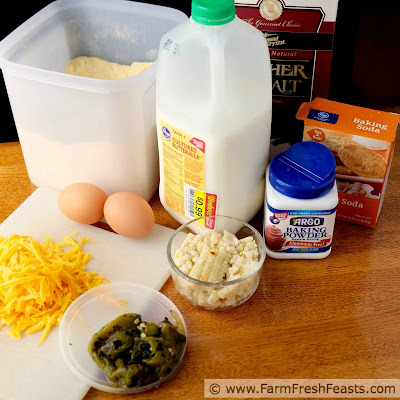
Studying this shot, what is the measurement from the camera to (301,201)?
1.09 metres

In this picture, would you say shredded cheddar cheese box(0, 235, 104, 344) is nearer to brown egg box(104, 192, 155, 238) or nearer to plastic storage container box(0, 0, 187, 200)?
brown egg box(104, 192, 155, 238)

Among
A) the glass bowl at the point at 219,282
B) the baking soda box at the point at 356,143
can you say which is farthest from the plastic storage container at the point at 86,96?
the baking soda box at the point at 356,143

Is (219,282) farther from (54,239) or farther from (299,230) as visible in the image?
(54,239)

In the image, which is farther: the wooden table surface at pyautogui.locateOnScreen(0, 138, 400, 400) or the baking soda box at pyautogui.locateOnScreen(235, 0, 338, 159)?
the baking soda box at pyautogui.locateOnScreen(235, 0, 338, 159)

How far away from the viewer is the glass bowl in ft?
3.43

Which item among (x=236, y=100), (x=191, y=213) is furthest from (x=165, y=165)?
(x=236, y=100)

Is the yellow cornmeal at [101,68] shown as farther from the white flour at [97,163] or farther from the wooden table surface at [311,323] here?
the wooden table surface at [311,323]

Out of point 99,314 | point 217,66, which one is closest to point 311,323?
point 99,314

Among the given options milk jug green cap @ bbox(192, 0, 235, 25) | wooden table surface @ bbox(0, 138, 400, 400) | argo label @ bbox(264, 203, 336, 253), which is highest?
milk jug green cap @ bbox(192, 0, 235, 25)

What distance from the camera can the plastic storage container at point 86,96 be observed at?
116 cm

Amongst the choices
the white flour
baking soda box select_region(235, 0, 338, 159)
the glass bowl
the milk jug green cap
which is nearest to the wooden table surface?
the glass bowl

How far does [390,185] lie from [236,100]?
49cm

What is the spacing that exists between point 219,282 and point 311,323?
189mm

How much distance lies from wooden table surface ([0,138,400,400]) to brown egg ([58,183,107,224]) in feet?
0.56
